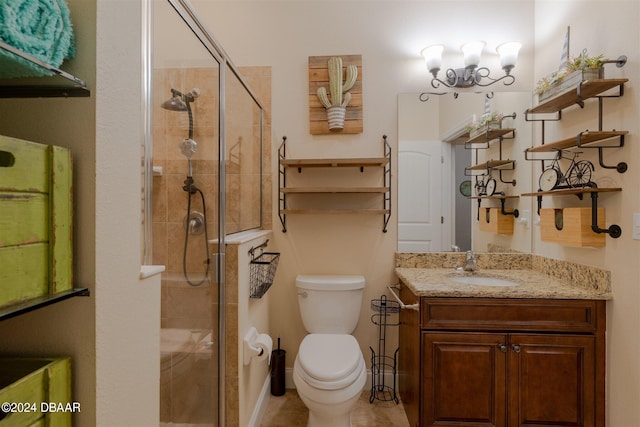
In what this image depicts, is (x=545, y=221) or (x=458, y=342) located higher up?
(x=545, y=221)

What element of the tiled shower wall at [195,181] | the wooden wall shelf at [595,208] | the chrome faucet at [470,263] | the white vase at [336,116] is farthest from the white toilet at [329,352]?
the wooden wall shelf at [595,208]

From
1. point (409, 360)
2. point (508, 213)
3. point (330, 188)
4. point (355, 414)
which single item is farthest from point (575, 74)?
point (355, 414)

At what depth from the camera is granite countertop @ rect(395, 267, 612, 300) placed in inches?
64.1

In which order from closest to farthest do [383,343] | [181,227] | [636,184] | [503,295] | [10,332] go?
[10,332] → [181,227] → [636,184] → [503,295] → [383,343]

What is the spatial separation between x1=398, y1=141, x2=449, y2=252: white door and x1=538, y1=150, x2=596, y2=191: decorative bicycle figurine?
60 cm

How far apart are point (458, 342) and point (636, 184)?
1.06 m

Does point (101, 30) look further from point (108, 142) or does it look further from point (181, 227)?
point (181, 227)

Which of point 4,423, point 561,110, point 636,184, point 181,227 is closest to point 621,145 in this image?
point 636,184

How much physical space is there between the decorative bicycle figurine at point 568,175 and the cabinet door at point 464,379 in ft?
3.00

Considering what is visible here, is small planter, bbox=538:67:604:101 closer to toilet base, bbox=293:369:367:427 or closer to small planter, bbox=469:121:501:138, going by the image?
small planter, bbox=469:121:501:138

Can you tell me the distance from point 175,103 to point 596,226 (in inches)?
78.8

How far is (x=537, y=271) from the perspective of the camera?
2184 mm

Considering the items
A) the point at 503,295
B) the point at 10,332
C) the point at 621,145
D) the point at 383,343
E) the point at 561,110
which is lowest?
the point at 383,343

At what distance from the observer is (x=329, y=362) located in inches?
67.0
